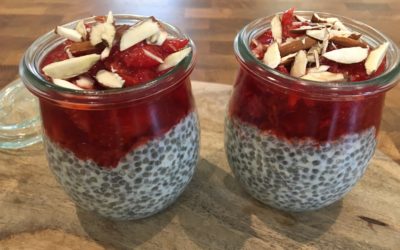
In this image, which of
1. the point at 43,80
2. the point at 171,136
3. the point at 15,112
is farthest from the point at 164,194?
the point at 15,112

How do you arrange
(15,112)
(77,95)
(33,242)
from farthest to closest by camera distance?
1. (15,112)
2. (33,242)
3. (77,95)

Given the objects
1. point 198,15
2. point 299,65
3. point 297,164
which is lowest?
point 198,15

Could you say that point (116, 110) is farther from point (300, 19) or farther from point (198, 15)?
point (198, 15)

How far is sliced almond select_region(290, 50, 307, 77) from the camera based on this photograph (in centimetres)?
48

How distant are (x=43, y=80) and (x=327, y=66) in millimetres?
289

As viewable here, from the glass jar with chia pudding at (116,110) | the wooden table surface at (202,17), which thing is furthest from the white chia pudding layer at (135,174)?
the wooden table surface at (202,17)

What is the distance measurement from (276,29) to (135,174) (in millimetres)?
237

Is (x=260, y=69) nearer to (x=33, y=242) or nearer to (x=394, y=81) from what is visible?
(x=394, y=81)

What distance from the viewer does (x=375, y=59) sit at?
1.62ft

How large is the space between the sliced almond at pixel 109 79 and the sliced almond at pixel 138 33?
0.11ft

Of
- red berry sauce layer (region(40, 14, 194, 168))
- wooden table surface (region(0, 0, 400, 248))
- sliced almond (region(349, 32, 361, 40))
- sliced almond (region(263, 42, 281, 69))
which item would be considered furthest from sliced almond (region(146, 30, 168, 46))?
wooden table surface (region(0, 0, 400, 248))

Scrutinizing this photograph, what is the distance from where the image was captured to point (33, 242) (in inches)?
21.3

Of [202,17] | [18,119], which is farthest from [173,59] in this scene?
[202,17]

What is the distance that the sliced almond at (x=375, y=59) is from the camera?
1.59 feet
